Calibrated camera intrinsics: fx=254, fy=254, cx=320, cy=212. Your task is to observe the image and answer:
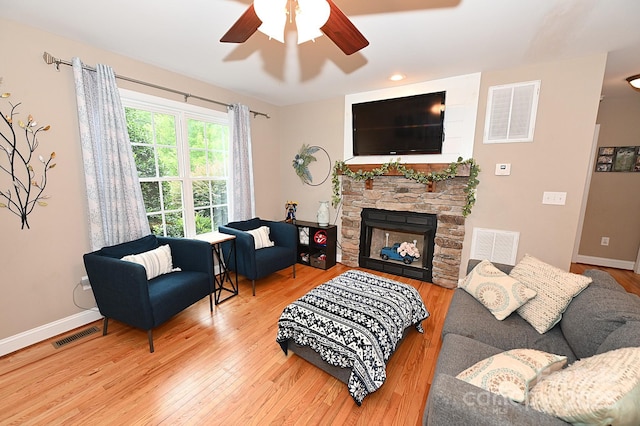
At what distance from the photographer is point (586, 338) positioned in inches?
52.2

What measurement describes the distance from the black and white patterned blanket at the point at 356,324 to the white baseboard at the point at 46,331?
189cm

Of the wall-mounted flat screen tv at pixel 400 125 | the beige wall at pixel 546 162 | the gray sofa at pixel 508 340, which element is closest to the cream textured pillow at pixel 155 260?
the gray sofa at pixel 508 340

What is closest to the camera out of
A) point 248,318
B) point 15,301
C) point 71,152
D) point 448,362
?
point 448,362

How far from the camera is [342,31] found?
137cm

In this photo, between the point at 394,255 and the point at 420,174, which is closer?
the point at 420,174

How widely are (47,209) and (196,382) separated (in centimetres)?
186

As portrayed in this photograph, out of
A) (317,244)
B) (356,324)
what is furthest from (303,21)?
(317,244)

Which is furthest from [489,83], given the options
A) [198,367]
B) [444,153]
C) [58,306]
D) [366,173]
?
[58,306]

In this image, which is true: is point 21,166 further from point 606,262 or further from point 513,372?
point 606,262

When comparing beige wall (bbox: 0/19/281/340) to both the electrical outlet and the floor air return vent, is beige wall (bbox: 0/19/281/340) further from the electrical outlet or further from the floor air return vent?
the floor air return vent

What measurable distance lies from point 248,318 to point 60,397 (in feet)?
4.21

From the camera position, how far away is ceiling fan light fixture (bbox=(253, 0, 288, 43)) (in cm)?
118

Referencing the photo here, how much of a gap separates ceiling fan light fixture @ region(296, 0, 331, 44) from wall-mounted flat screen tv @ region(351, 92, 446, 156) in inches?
79.5

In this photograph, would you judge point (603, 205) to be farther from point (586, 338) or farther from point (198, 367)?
point (198, 367)
